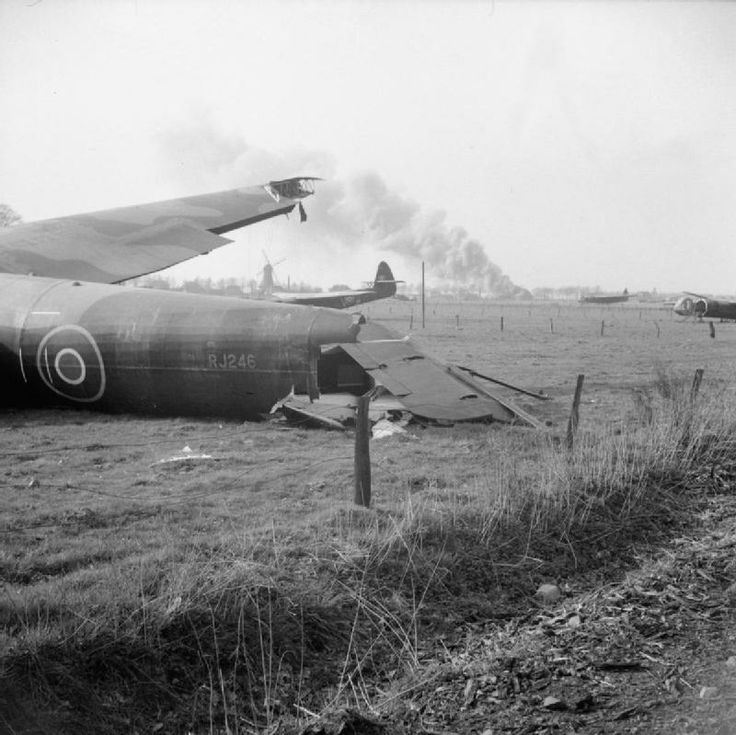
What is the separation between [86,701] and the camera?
4.59 m

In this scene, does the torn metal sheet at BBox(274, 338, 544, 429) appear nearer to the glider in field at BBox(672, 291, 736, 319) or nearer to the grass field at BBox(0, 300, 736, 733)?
the grass field at BBox(0, 300, 736, 733)

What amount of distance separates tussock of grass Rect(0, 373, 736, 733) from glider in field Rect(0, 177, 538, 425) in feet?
13.2

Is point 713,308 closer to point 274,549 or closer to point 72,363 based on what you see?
point 72,363

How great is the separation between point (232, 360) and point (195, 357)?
668mm

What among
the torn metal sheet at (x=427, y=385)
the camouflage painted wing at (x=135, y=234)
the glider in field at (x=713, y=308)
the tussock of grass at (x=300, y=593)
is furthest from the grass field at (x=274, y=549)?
the glider in field at (x=713, y=308)

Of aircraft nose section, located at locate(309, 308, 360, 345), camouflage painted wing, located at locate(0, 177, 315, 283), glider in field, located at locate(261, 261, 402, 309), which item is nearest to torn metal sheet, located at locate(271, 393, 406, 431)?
aircraft nose section, located at locate(309, 308, 360, 345)

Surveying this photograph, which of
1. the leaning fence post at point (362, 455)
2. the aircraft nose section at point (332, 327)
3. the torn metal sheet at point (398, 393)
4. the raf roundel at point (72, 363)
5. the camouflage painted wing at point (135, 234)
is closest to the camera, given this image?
the leaning fence post at point (362, 455)

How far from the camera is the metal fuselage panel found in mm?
12672

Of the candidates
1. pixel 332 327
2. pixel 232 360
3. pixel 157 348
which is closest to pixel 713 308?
pixel 332 327

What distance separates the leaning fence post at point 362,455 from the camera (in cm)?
769

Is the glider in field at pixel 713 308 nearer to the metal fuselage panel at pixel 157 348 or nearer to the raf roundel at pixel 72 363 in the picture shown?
the metal fuselage panel at pixel 157 348

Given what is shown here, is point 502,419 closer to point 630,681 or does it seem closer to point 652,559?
point 652,559

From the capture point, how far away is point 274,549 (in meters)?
6.36

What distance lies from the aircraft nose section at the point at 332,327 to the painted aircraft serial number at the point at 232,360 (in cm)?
114
